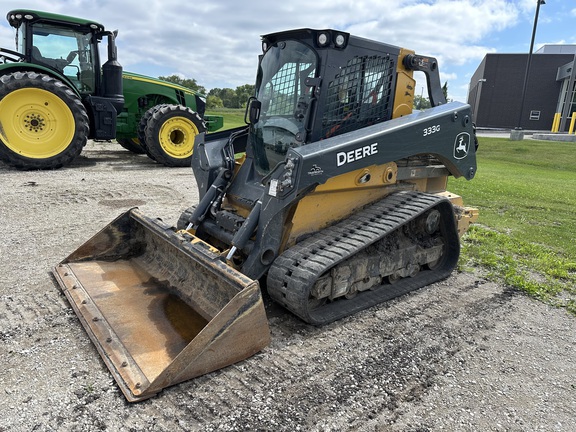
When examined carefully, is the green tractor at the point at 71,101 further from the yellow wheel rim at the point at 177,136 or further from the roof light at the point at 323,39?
the roof light at the point at 323,39

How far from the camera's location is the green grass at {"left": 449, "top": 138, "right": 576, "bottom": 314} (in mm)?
4781

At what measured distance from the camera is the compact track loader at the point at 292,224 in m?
3.09

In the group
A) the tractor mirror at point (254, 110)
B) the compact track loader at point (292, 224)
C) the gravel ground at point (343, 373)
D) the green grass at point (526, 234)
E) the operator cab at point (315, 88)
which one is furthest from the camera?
the green grass at point (526, 234)

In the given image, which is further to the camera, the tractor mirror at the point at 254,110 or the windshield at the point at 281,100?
the tractor mirror at the point at 254,110

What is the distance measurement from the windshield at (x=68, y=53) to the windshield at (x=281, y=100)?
711 centimetres

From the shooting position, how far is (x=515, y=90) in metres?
43.4

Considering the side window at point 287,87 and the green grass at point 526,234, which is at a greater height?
the side window at point 287,87

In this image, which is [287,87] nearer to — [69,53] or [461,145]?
[461,145]

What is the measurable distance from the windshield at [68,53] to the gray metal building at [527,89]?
38.7m

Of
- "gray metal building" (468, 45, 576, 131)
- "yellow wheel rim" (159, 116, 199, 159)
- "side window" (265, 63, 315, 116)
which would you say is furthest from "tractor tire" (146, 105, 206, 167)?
"gray metal building" (468, 45, 576, 131)

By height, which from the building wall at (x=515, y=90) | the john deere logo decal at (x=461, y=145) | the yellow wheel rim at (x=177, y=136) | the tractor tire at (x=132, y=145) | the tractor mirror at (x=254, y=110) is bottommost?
the tractor tire at (x=132, y=145)

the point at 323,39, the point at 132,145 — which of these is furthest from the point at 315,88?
the point at 132,145

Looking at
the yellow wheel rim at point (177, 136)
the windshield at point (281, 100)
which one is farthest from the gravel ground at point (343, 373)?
Result: the yellow wheel rim at point (177, 136)

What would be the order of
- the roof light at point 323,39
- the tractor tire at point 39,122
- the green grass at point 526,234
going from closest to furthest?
the roof light at point 323,39 → the green grass at point 526,234 → the tractor tire at point 39,122
